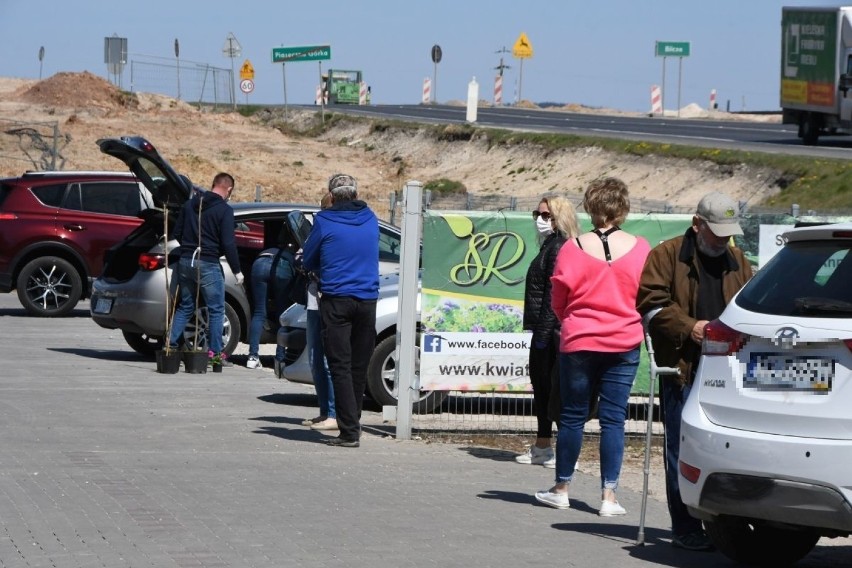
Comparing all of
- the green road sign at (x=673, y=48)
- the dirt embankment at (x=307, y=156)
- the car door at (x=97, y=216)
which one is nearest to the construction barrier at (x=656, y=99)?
the green road sign at (x=673, y=48)

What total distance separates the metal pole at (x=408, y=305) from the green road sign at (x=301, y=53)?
4302 cm

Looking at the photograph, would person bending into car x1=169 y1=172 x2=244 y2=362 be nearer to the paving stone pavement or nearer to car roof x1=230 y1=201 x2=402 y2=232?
car roof x1=230 y1=201 x2=402 y2=232

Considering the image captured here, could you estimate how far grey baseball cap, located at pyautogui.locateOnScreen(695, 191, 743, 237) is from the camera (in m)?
7.53

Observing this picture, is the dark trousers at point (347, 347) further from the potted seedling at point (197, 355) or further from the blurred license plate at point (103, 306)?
the blurred license plate at point (103, 306)

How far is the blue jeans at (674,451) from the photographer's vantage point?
7816 mm

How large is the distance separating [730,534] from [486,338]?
4.35m

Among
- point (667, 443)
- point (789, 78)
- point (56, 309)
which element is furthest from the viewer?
point (789, 78)

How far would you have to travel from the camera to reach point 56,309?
69.4 feet

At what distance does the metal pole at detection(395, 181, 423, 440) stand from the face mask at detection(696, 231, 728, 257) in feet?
11.6

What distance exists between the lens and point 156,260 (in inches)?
618

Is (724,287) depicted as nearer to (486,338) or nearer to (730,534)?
(730,534)

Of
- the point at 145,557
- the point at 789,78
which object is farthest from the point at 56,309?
the point at 789,78

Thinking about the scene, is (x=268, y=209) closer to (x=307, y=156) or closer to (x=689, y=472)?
(x=689, y=472)

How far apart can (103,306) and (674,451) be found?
9337 millimetres
